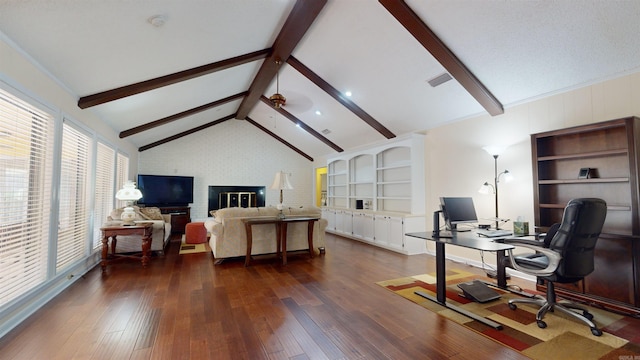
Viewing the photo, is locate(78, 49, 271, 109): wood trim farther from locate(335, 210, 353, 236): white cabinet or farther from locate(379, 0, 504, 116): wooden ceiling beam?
locate(335, 210, 353, 236): white cabinet

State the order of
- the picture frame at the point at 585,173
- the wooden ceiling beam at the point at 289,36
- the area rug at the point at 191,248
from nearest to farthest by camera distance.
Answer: the picture frame at the point at 585,173, the wooden ceiling beam at the point at 289,36, the area rug at the point at 191,248

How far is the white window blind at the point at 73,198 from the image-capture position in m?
3.23

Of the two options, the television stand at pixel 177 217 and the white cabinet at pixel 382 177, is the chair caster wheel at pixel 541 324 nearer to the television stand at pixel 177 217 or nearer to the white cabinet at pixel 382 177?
the white cabinet at pixel 382 177

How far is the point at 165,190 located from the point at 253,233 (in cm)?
429

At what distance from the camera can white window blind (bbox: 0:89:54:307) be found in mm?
2244

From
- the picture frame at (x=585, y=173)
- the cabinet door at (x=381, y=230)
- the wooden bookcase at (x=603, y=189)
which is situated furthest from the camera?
the cabinet door at (x=381, y=230)

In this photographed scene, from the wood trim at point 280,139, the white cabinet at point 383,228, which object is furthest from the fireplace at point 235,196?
the white cabinet at point 383,228

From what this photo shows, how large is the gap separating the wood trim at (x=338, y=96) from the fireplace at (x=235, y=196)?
15.4 ft

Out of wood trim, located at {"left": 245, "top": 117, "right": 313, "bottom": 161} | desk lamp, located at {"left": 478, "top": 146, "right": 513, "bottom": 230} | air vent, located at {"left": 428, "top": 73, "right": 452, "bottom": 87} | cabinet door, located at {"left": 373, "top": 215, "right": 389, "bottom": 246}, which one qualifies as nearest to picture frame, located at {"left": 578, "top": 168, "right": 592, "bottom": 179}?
desk lamp, located at {"left": 478, "top": 146, "right": 513, "bottom": 230}

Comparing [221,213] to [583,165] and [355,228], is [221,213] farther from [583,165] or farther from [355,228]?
[583,165]

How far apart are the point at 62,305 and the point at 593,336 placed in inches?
195

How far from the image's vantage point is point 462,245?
260 cm

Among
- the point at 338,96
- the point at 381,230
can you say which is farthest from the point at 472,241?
the point at 338,96

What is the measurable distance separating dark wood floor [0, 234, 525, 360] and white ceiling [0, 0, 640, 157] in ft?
8.06
